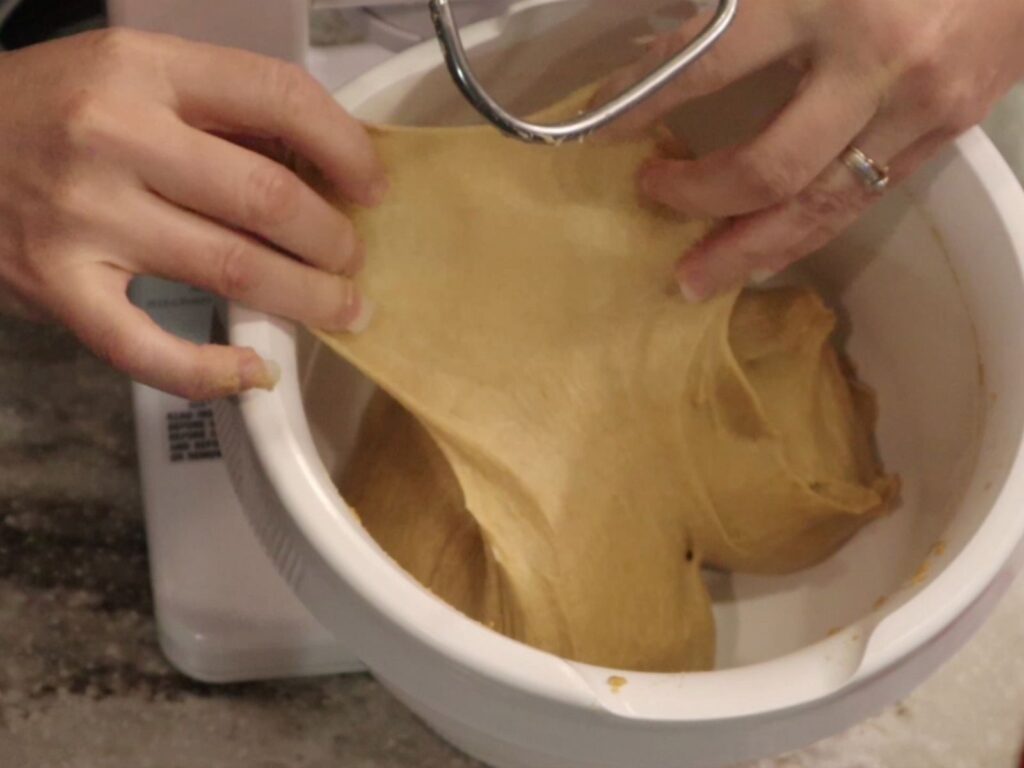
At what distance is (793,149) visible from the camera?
42 cm

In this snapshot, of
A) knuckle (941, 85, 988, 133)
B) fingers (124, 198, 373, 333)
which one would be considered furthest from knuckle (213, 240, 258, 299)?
knuckle (941, 85, 988, 133)

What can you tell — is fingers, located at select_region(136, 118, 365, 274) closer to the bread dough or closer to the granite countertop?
the bread dough

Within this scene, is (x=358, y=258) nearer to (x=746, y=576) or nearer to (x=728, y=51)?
(x=728, y=51)

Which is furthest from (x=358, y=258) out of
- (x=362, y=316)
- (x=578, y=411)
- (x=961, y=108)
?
(x=961, y=108)

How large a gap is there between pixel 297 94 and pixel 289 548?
157 mm

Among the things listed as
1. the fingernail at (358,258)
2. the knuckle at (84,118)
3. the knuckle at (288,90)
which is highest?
the knuckle at (288,90)

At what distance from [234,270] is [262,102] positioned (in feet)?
0.19

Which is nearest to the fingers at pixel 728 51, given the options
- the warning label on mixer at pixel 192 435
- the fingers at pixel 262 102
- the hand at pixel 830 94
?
the hand at pixel 830 94

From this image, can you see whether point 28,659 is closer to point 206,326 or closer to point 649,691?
point 206,326

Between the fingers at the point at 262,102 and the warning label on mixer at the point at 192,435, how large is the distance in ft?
0.67

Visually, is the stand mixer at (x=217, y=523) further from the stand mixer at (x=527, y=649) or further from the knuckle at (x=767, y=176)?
the knuckle at (x=767, y=176)

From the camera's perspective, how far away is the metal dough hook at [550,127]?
1.12ft

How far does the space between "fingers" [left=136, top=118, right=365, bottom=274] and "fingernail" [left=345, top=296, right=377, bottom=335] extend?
3cm

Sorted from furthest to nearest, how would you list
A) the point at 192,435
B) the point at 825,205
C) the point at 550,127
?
the point at 192,435 → the point at 825,205 → the point at 550,127
